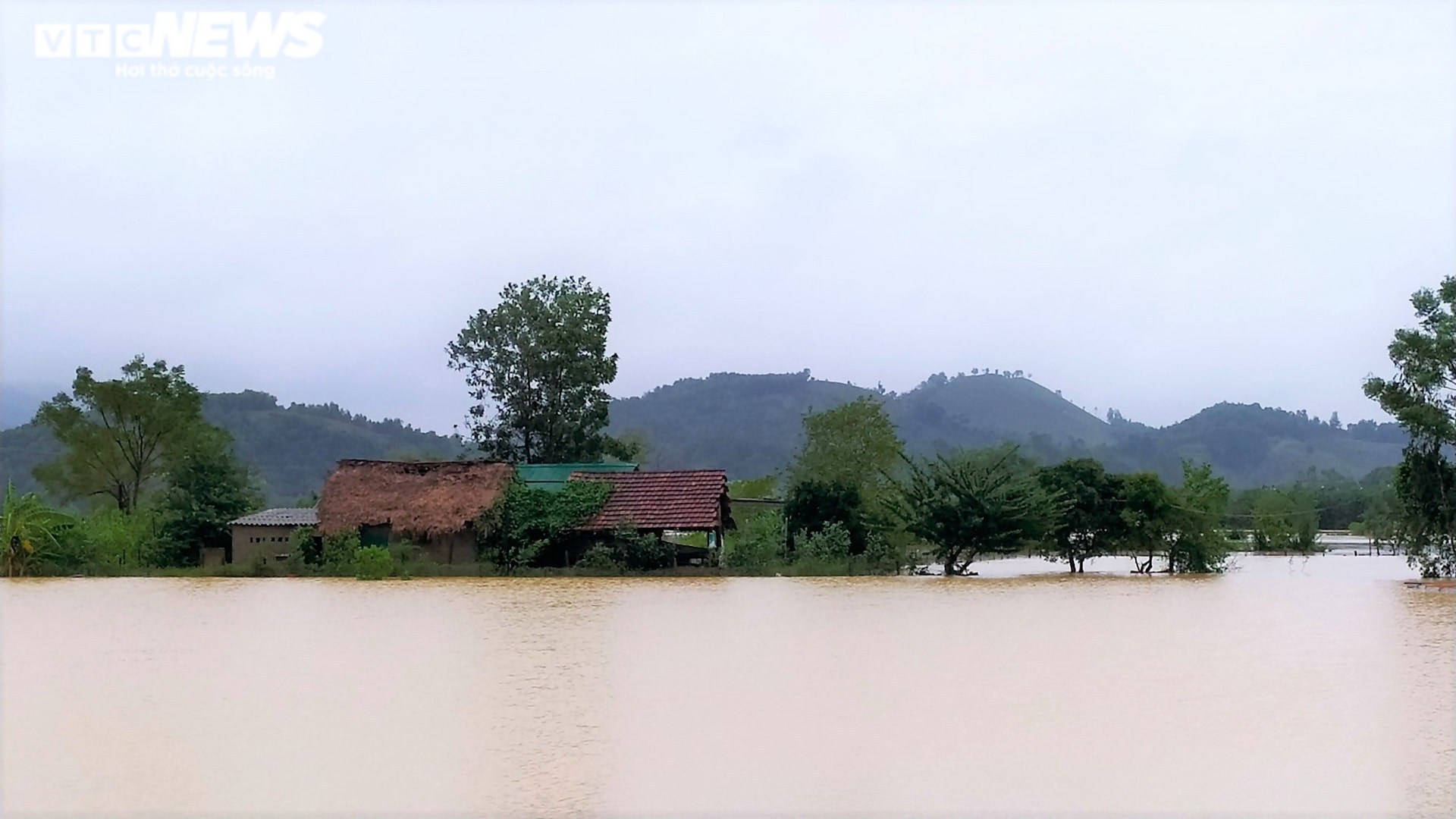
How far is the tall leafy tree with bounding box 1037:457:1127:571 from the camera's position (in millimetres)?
26844

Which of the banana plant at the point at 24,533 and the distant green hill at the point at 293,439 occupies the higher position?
the distant green hill at the point at 293,439

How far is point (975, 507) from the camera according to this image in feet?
85.5

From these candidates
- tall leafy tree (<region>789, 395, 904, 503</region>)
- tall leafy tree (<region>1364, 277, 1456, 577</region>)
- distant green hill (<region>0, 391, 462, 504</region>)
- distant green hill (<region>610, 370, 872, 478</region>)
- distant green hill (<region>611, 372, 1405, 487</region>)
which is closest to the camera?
tall leafy tree (<region>1364, 277, 1456, 577</region>)

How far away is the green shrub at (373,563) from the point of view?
26.2 m

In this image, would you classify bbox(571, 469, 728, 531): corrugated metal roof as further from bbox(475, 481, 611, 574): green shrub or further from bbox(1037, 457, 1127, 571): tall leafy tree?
bbox(1037, 457, 1127, 571): tall leafy tree

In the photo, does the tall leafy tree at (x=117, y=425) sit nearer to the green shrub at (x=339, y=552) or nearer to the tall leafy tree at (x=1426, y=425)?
the green shrub at (x=339, y=552)

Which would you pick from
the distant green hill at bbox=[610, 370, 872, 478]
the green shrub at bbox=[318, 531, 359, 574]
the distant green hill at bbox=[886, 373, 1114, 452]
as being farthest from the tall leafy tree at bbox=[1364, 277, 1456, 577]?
the distant green hill at bbox=[886, 373, 1114, 452]

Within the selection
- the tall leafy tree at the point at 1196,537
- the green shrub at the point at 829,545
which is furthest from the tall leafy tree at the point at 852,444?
the tall leafy tree at the point at 1196,537

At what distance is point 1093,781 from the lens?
790 cm

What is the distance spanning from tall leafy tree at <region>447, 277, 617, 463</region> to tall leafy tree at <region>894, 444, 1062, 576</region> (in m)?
12.6

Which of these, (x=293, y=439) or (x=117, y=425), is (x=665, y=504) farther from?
(x=293, y=439)

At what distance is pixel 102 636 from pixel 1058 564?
24.2 meters

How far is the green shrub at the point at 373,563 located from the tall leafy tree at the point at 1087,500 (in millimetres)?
13674

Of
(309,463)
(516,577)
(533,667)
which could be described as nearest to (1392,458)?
(309,463)
